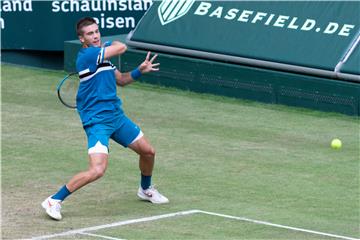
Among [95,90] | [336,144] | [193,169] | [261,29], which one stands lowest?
[193,169]

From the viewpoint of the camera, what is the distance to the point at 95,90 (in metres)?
10.3

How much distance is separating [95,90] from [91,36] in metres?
0.53

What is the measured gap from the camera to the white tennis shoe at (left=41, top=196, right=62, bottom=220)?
32.7ft

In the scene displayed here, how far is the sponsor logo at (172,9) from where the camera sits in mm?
17391

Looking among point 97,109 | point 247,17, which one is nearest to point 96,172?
point 97,109

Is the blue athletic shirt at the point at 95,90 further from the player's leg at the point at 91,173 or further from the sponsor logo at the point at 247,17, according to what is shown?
the sponsor logo at the point at 247,17

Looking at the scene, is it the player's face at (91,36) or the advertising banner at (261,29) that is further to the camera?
the advertising banner at (261,29)

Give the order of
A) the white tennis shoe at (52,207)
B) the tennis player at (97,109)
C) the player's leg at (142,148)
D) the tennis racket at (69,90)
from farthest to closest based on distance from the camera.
→ the tennis racket at (69,90) → the player's leg at (142,148) → the tennis player at (97,109) → the white tennis shoe at (52,207)

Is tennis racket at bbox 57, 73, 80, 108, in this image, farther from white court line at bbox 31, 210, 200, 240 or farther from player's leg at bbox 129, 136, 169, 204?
white court line at bbox 31, 210, 200, 240

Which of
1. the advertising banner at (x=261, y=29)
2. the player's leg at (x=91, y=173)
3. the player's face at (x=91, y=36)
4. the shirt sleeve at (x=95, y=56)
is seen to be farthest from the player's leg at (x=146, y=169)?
the advertising banner at (x=261, y=29)

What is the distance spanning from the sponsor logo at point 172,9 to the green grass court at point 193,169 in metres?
1.29

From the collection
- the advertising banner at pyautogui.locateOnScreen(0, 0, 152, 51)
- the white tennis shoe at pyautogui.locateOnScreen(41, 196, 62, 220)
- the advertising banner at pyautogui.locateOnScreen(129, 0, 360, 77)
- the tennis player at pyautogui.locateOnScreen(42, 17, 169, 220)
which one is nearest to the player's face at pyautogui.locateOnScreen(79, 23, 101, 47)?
the tennis player at pyautogui.locateOnScreen(42, 17, 169, 220)

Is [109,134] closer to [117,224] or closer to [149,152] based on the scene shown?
[149,152]

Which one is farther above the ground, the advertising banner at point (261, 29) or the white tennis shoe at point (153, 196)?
the advertising banner at point (261, 29)
